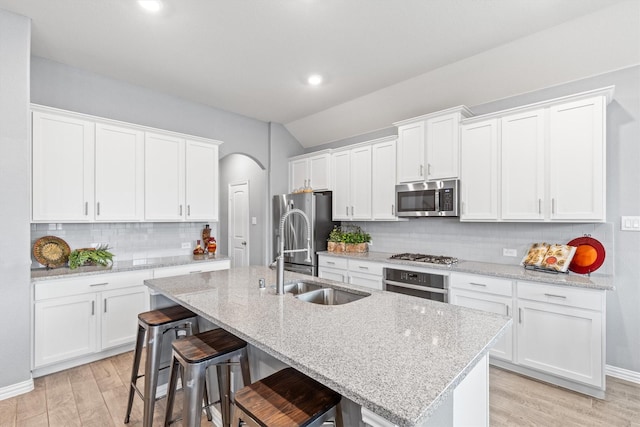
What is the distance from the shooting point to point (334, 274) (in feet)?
13.8

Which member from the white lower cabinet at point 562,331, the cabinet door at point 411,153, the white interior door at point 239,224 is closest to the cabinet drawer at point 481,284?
the white lower cabinet at point 562,331

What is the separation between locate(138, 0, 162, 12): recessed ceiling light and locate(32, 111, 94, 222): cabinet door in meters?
1.38

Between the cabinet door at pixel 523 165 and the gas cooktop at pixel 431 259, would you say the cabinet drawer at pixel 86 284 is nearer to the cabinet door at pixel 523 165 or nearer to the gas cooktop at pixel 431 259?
the gas cooktop at pixel 431 259

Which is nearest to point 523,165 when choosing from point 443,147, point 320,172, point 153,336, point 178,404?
point 443,147

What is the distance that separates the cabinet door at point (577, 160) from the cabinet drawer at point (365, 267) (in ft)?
→ 5.83

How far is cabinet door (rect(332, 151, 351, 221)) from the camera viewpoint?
176 inches

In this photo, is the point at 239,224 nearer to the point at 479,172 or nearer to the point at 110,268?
the point at 110,268

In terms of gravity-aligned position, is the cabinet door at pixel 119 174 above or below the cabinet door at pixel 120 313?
above

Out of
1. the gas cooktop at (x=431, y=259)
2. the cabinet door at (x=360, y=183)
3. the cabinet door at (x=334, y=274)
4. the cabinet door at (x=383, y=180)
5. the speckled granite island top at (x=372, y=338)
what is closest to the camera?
the speckled granite island top at (x=372, y=338)

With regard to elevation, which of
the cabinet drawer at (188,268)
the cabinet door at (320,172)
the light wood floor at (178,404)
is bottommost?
the light wood floor at (178,404)

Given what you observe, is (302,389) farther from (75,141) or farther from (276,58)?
(75,141)

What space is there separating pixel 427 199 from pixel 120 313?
11.2 ft

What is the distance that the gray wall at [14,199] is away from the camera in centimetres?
236

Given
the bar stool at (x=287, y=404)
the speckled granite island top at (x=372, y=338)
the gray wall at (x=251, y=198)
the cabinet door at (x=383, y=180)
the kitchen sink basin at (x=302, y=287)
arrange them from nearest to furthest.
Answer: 1. the speckled granite island top at (x=372, y=338)
2. the bar stool at (x=287, y=404)
3. the kitchen sink basin at (x=302, y=287)
4. the cabinet door at (x=383, y=180)
5. the gray wall at (x=251, y=198)
